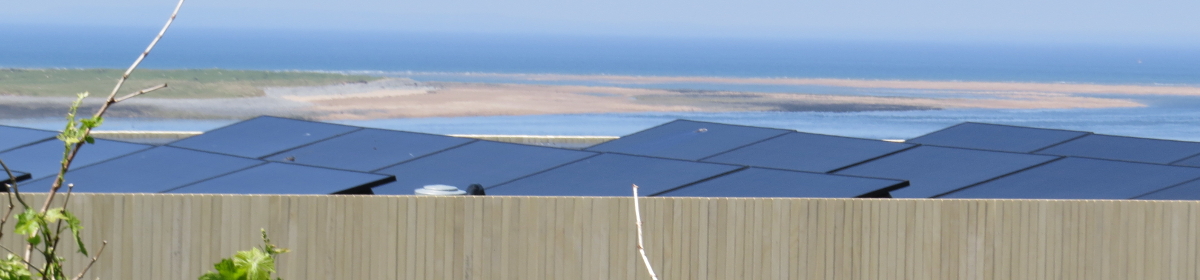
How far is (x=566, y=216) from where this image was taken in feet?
28.3

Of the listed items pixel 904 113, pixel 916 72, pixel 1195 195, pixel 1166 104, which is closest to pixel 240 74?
pixel 904 113

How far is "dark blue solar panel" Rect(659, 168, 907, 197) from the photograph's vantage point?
33.7 feet

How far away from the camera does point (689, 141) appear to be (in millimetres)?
16188

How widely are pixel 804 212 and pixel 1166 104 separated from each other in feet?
332

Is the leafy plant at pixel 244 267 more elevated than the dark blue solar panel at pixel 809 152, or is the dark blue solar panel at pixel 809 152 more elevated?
the dark blue solar panel at pixel 809 152

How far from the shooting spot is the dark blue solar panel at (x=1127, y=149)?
634 inches

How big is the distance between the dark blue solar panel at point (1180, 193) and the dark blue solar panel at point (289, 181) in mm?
6723

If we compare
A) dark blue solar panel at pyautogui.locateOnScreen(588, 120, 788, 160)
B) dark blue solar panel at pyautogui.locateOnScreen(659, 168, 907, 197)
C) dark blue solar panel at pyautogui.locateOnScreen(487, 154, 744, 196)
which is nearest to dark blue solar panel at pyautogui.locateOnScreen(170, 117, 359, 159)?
dark blue solar panel at pyautogui.locateOnScreen(588, 120, 788, 160)

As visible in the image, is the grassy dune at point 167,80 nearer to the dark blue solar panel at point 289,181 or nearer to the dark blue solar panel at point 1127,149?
the dark blue solar panel at point 1127,149

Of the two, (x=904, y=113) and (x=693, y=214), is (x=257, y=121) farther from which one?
(x=904, y=113)

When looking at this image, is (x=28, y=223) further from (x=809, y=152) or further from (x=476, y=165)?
(x=809, y=152)

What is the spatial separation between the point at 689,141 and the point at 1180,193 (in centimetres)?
645

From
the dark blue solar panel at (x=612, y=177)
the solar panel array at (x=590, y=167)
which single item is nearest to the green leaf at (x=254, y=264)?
the solar panel array at (x=590, y=167)

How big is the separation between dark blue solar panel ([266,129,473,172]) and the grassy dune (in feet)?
243
